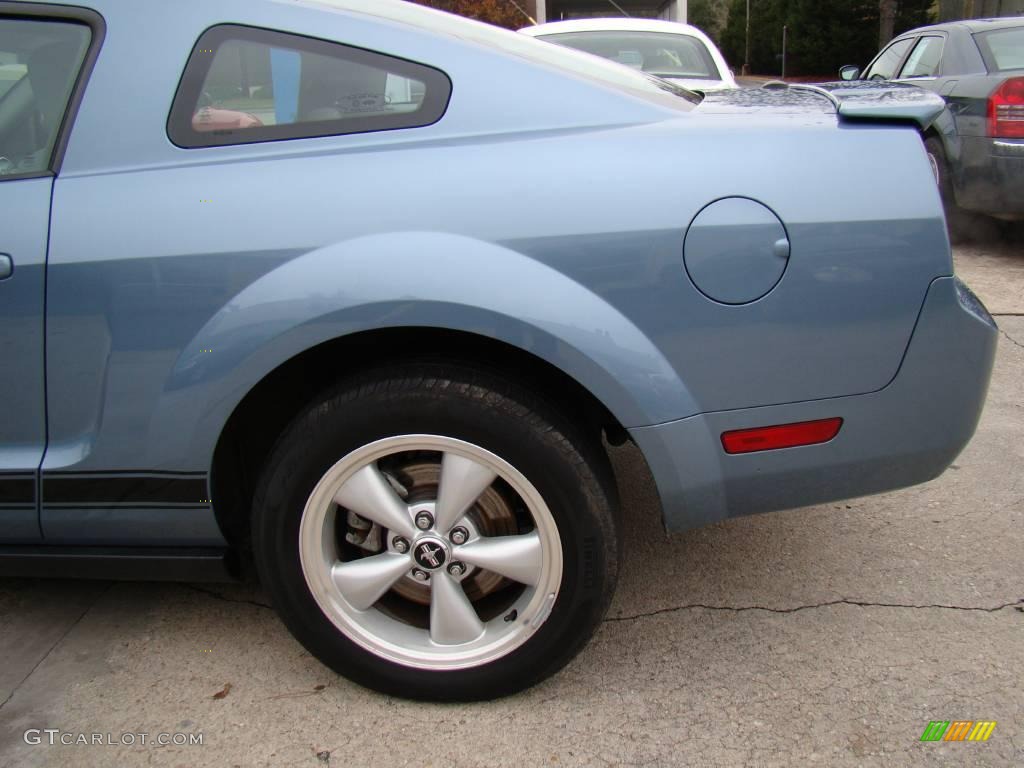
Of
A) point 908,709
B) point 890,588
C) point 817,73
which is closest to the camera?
point 908,709

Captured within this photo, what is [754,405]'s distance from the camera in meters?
1.97

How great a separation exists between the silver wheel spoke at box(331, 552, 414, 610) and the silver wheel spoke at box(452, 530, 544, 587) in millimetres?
137

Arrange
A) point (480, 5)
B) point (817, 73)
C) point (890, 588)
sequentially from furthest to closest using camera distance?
point (817, 73), point (480, 5), point (890, 588)

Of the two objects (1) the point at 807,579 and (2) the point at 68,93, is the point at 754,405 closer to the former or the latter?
(1) the point at 807,579

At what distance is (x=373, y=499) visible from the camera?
2051mm

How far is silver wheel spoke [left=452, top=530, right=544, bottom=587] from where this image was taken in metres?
2.06

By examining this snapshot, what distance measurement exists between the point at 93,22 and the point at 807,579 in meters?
2.34

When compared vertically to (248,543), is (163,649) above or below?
below

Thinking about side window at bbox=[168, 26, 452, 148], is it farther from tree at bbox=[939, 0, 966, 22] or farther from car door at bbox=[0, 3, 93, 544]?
tree at bbox=[939, 0, 966, 22]

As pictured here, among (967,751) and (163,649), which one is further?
(163,649)

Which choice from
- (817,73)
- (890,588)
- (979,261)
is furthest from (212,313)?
(817,73)

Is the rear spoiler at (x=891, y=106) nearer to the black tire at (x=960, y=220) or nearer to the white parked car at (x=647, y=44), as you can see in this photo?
the white parked car at (x=647, y=44)

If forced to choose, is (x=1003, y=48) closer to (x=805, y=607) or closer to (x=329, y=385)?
(x=805, y=607)

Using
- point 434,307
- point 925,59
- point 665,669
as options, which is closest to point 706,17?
point 925,59
